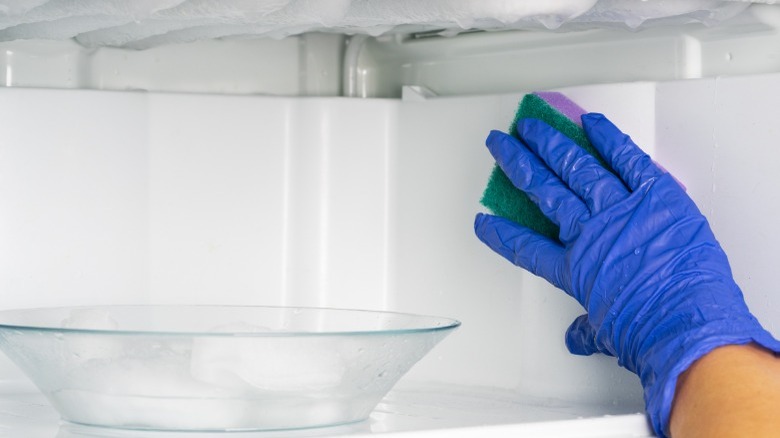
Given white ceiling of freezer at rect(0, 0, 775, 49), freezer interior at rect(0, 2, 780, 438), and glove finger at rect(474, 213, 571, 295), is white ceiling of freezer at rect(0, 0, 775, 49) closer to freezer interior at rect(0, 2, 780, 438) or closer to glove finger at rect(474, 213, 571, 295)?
freezer interior at rect(0, 2, 780, 438)

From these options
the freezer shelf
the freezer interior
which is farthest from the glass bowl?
the freezer interior

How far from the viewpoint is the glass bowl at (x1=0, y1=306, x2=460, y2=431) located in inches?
39.3

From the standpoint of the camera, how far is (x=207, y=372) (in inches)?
39.6

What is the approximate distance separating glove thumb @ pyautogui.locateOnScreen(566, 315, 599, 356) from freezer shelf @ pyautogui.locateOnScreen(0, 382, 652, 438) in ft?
0.22

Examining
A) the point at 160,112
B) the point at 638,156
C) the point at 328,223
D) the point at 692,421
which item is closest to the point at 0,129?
the point at 160,112

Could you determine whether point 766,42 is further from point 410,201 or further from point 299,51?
point 299,51

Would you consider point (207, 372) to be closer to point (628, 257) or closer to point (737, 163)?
point (628, 257)

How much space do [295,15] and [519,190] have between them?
405 mm

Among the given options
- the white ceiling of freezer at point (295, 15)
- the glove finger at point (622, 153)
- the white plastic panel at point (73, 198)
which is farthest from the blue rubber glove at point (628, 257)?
the white plastic panel at point (73, 198)

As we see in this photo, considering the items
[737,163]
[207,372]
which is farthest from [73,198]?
[737,163]

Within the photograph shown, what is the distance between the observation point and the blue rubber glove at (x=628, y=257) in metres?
1.11

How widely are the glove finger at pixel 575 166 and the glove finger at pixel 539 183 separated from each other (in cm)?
1

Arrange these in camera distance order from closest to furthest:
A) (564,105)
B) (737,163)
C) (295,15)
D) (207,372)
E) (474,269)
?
(207,372)
(295,15)
(737,163)
(564,105)
(474,269)

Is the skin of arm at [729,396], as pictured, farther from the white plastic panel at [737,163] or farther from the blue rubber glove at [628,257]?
the white plastic panel at [737,163]
